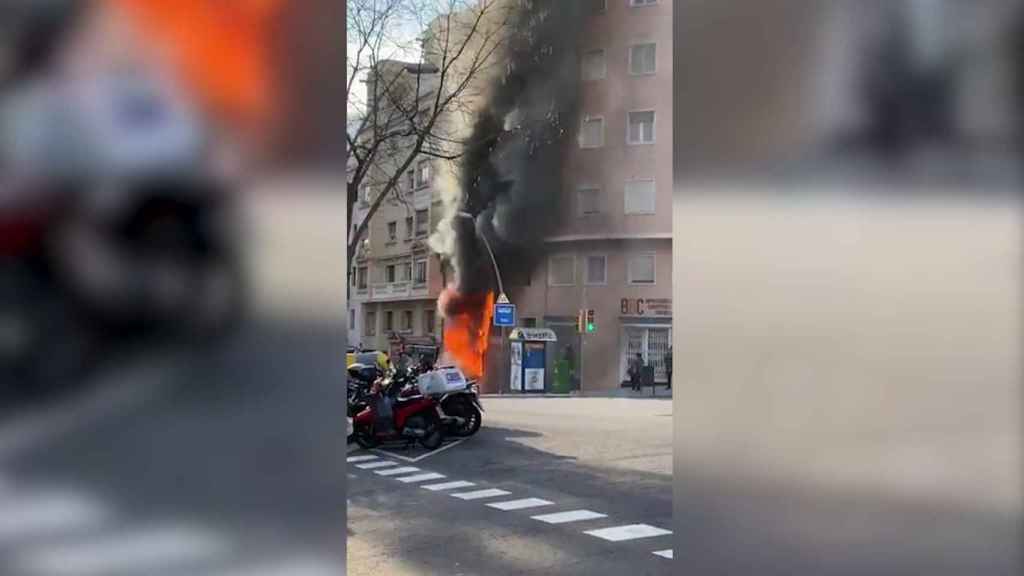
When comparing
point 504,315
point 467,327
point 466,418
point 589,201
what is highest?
point 589,201

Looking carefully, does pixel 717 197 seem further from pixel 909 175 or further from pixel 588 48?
pixel 588 48

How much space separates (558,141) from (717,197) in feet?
59.4

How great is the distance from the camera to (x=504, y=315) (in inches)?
777

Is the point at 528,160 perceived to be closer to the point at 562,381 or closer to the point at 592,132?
the point at 592,132

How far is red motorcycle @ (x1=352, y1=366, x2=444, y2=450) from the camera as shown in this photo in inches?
342

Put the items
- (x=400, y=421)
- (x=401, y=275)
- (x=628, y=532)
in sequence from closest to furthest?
(x=628, y=532) → (x=400, y=421) → (x=401, y=275)

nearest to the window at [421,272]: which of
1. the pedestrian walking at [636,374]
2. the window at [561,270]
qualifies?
the window at [561,270]

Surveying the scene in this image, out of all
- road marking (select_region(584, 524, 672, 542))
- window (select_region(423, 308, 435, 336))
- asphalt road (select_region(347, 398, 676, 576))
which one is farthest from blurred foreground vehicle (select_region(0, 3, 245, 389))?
window (select_region(423, 308, 435, 336))

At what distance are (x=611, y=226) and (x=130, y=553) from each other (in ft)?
61.5

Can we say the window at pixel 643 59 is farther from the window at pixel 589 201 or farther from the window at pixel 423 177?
the window at pixel 423 177

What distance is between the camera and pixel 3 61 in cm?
138

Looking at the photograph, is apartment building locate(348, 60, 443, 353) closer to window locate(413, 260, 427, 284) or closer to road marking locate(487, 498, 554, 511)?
window locate(413, 260, 427, 284)

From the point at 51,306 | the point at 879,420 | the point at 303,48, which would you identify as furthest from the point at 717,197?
the point at 51,306

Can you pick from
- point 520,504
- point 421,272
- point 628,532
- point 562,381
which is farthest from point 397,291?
point 628,532
